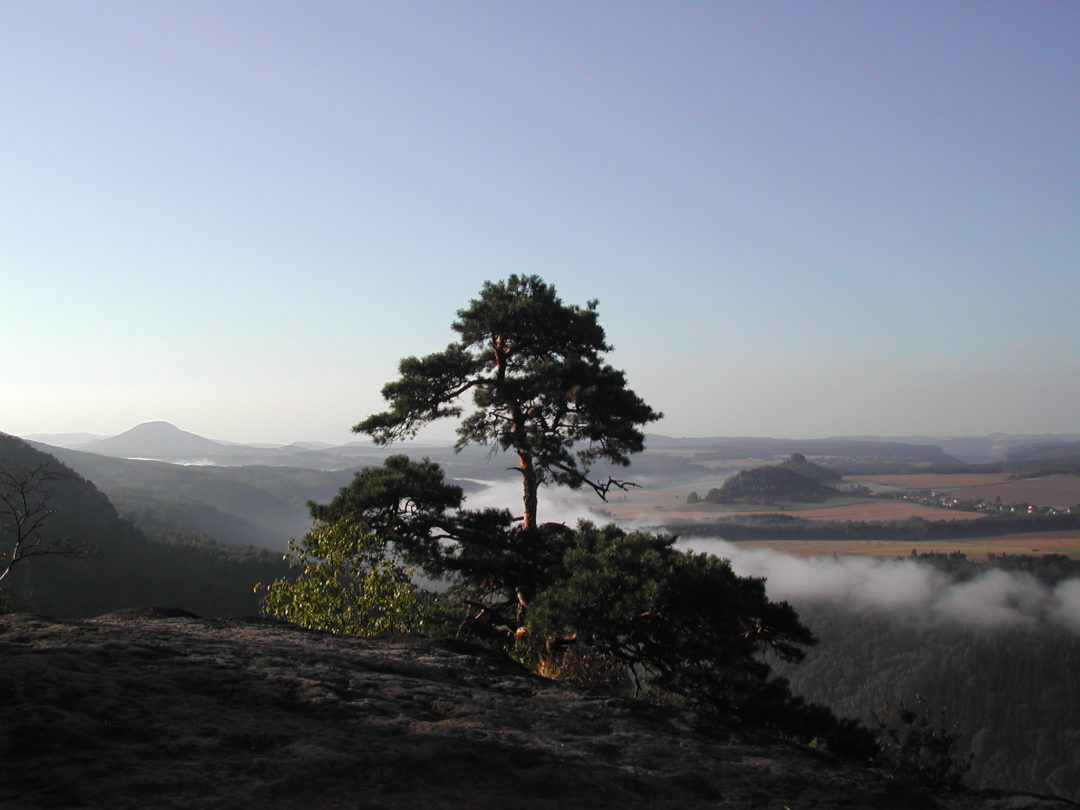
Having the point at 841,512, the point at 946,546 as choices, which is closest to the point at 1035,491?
the point at 841,512

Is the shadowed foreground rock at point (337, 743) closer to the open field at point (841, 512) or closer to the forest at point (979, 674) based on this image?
the forest at point (979, 674)

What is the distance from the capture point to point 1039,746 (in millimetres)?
94125

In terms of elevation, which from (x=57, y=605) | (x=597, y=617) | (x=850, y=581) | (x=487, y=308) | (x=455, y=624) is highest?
(x=487, y=308)

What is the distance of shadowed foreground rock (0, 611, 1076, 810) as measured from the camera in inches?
160

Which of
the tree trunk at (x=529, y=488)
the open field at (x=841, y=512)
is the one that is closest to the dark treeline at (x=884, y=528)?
the open field at (x=841, y=512)

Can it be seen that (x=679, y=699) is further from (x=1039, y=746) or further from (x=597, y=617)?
(x=1039, y=746)

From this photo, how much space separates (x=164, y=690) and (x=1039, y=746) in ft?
391

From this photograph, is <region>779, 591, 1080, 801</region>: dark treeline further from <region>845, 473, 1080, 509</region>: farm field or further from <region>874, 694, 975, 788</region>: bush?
<region>874, 694, 975, 788</region>: bush

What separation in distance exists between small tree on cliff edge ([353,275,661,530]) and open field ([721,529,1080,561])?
472ft

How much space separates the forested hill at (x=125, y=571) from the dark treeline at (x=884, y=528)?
302ft

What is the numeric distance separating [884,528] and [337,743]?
613 ft

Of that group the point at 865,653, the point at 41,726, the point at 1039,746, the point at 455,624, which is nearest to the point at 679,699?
the point at 455,624

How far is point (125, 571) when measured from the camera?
91.5 metres

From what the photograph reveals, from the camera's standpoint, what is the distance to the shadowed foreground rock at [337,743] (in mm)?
4062
